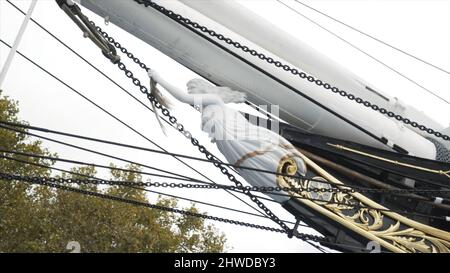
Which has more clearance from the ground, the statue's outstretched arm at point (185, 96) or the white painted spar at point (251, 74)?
the white painted spar at point (251, 74)

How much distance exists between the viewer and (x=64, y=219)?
43.1ft

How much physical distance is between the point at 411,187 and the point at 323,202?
74cm

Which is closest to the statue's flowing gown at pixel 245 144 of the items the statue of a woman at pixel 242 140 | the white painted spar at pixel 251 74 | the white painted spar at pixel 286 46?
the statue of a woman at pixel 242 140

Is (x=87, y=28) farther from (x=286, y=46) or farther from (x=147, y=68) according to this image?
(x=286, y=46)

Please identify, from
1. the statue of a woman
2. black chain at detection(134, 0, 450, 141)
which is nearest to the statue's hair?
the statue of a woman

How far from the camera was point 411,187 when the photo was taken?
4.56 metres

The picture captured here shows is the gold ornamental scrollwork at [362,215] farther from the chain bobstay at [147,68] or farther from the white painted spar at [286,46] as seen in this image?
the white painted spar at [286,46]

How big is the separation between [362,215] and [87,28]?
2.26m

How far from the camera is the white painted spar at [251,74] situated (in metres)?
4.35

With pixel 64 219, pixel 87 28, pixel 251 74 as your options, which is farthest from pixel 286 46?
pixel 64 219

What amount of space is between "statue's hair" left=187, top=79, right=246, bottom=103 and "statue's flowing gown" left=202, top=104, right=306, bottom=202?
135 mm

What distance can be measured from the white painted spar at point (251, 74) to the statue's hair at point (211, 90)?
10 cm
